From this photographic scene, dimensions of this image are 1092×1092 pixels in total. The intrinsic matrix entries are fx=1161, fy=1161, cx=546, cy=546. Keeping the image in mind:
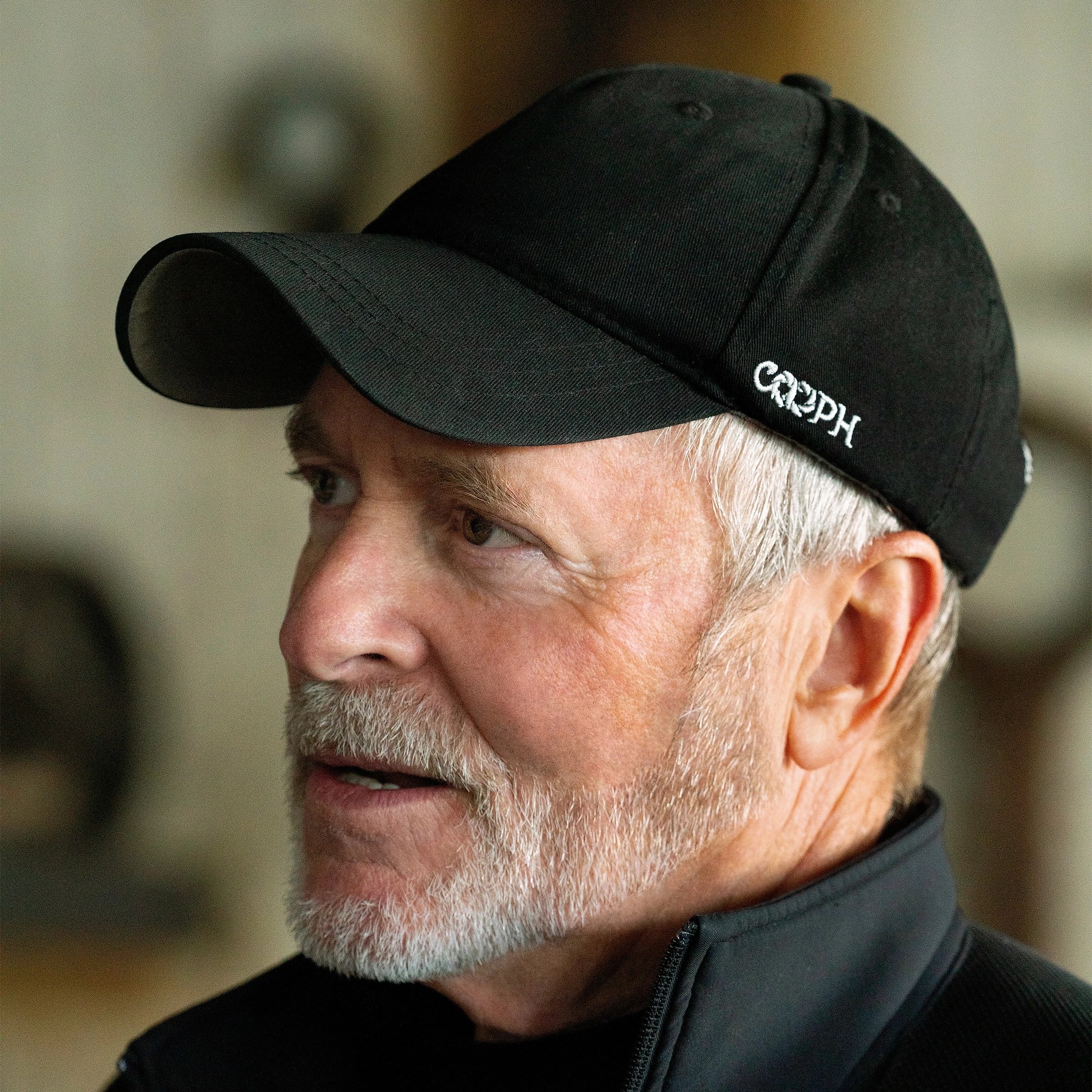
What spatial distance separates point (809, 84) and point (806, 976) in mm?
883

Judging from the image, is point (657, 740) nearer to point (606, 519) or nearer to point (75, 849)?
point (606, 519)

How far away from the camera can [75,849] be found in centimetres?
256

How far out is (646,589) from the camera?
100cm

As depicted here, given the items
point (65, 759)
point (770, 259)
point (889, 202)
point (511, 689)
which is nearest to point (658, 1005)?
point (511, 689)

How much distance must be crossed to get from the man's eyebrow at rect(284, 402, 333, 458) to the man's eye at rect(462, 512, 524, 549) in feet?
0.57

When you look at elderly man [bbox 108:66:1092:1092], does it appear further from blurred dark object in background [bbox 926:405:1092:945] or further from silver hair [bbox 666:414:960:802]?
blurred dark object in background [bbox 926:405:1092:945]

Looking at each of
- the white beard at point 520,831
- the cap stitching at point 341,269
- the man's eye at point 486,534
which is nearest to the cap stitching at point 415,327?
the cap stitching at point 341,269

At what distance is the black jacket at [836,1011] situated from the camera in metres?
0.89

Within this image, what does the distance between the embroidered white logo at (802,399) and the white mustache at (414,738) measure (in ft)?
1.25

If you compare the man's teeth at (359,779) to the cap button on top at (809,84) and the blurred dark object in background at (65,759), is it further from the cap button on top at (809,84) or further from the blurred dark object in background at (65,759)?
the blurred dark object in background at (65,759)

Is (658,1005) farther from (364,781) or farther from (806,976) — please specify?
(364,781)

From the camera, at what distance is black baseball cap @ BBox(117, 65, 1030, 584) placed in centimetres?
95

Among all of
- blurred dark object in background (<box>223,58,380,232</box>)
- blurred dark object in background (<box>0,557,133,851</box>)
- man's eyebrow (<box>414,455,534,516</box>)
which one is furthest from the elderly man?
blurred dark object in background (<box>0,557,133,851</box>)

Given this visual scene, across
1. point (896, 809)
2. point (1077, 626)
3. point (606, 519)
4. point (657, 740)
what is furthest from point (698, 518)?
point (1077, 626)
